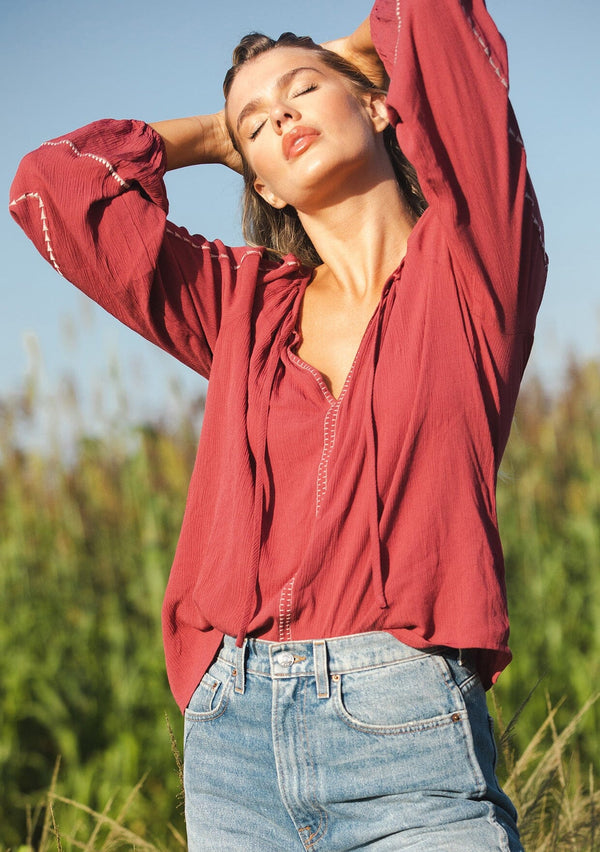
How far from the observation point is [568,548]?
4.59m

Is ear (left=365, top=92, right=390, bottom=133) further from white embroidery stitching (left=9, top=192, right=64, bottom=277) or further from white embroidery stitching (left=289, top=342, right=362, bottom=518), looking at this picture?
white embroidery stitching (left=9, top=192, right=64, bottom=277)

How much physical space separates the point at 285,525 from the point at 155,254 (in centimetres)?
63

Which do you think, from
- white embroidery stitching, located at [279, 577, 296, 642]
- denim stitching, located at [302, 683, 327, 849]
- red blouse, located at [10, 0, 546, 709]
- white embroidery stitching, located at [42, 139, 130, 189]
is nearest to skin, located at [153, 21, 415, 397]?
red blouse, located at [10, 0, 546, 709]

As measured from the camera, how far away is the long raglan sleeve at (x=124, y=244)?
1.90 metres

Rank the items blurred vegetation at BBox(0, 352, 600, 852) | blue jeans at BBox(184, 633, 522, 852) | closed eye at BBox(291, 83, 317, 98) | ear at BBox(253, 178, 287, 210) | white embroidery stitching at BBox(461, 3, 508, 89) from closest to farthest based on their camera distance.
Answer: blue jeans at BBox(184, 633, 522, 852) < white embroidery stitching at BBox(461, 3, 508, 89) < closed eye at BBox(291, 83, 317, 98) < ear at BBox(253, 178, 287, 210) < blurred vegetation at BBox(0, 352, 600, 852)

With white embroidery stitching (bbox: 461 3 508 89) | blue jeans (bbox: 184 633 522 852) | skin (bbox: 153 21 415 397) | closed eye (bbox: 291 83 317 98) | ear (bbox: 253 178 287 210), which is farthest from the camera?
ear (bbox: 253 178 287 210)

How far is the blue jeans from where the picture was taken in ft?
4.71

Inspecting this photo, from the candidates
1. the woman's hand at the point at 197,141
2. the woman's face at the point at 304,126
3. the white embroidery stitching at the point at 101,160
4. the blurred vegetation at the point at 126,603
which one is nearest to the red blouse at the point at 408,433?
the woman's face at the point at 304,126

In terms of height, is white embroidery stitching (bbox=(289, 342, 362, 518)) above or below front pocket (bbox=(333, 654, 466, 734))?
above

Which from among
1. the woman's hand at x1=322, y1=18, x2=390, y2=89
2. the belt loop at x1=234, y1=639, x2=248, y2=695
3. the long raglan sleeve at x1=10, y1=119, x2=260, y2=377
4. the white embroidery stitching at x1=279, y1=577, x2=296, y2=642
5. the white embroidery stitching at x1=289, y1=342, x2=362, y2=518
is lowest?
the belt loop at x1=234, y1=639, x2=248, y2=695

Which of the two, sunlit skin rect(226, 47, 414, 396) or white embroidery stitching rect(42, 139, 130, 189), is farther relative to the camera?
white embroidery stitching rect(42, 139, 130, 189)

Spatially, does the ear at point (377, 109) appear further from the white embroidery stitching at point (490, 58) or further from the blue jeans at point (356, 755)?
the blue jeans at point (356, 755)

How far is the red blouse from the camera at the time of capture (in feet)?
4.96

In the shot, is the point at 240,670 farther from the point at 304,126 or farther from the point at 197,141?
the point at 197,141
